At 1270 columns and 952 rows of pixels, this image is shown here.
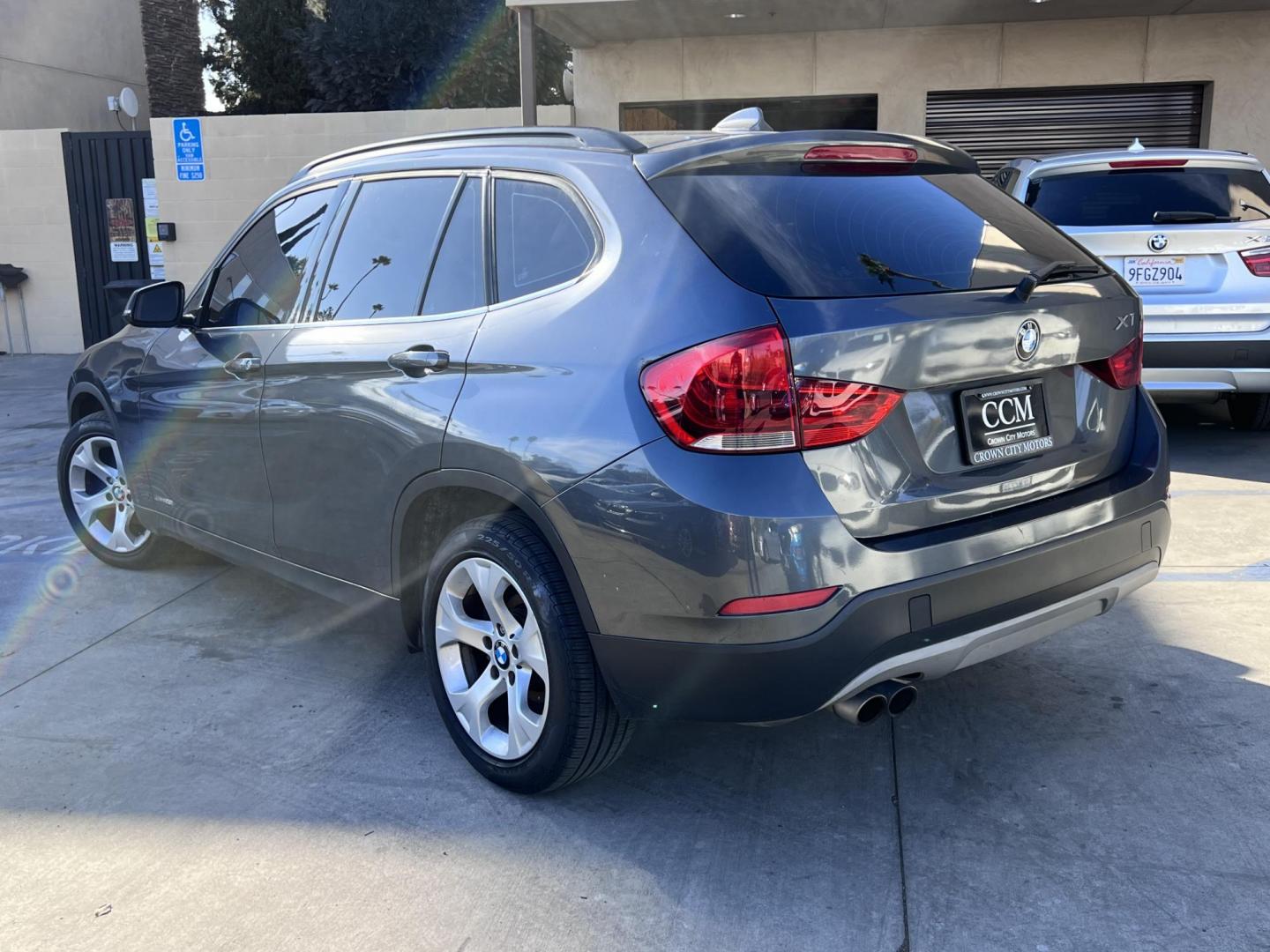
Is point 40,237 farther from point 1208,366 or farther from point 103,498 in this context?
point 1208,366

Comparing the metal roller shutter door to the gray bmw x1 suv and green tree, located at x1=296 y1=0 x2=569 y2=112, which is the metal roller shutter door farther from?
green tree, located at x1=296 y1=0 x2=569 y2=112

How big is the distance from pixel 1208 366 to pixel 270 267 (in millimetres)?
5039

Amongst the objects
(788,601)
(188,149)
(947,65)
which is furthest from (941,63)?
(788,601)

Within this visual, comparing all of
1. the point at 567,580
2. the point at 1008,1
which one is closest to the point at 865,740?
the point at 567,580

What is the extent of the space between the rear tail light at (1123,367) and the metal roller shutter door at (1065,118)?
889cm

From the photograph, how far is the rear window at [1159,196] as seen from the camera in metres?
6.47

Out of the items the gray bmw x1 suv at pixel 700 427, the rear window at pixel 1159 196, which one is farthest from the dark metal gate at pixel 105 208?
the gray bmw x1 suv at pixel 700 427

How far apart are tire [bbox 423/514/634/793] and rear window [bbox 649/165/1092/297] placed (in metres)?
0.89

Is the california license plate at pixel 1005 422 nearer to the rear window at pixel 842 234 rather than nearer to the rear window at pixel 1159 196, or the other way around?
the rear window at pixel 842 234

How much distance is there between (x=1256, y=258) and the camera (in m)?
6.23

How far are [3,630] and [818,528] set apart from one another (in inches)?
143

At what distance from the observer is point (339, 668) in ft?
13.4

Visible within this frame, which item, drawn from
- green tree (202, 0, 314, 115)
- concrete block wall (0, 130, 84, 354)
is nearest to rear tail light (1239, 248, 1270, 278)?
→ concrete block wall (0, 130, 84, 354)

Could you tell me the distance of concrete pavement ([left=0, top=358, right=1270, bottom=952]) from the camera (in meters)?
2.60
